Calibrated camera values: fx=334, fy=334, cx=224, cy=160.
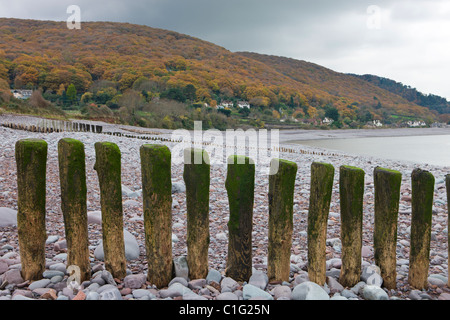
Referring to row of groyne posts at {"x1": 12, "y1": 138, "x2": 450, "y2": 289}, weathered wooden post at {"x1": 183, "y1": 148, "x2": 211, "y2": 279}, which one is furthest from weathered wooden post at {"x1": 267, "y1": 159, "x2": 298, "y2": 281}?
weathered wooden post at {"x1": 183, "y1": 148, "x2": 211, "y2": 279}

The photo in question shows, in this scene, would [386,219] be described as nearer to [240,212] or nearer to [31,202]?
[240,212]

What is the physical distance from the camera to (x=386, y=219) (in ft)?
9.23

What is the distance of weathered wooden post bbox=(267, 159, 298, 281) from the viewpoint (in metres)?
2.74

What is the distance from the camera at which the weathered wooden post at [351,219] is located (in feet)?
9.01

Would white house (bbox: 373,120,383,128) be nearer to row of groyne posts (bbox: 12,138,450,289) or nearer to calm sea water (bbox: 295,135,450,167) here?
calm sea water (bbox: 295,135,450,167)

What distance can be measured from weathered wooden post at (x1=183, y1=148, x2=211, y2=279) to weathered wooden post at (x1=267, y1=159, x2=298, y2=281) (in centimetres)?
55

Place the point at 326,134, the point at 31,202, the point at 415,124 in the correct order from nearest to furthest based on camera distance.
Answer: the point at 31,202, the point at 326,134, the point at 415,124

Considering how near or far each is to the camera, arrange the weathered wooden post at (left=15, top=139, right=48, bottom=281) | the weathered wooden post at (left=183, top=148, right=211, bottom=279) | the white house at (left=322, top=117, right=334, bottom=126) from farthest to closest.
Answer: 1. the white house at (left=322, top=117, right=334, bottom=126)
2. the weathered wooden post at (left=183, top=148, right=211, bottom=279)
3. the weathered wooden post at (left=15, top=139, right=48, bottom=281)

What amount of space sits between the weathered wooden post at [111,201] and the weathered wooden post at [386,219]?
215 centimetres

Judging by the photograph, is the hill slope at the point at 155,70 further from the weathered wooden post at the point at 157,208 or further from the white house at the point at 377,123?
the weathered wooden post at the point at 157,208

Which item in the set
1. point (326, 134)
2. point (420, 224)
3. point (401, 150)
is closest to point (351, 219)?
point (420, 224)

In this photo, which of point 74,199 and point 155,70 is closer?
point 74,199

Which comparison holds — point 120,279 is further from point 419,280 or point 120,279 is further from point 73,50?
point 73,50

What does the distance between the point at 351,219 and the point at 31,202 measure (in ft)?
8.52
